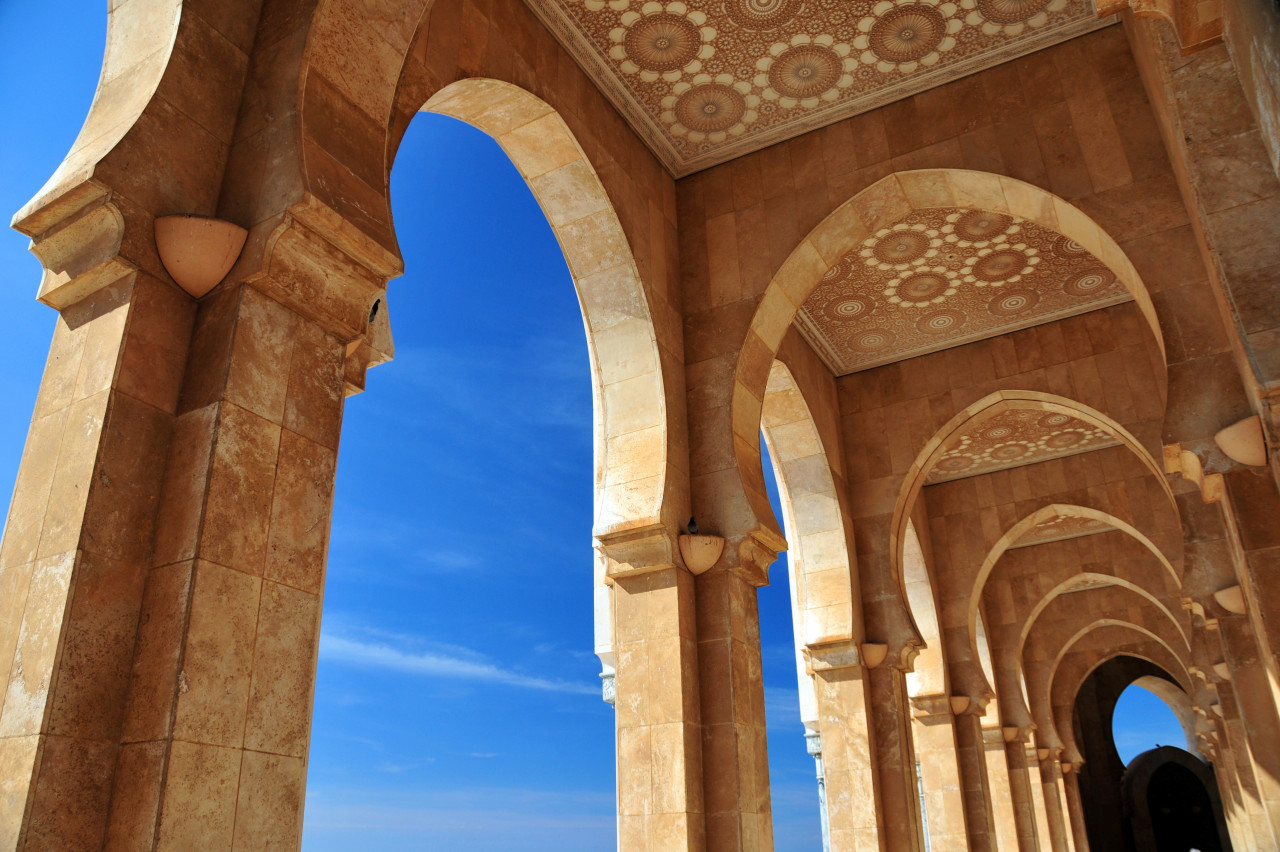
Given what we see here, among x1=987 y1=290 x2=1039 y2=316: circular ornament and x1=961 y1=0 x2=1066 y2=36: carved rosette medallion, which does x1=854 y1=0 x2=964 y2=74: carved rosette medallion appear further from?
x1=987 y1=290 x2=1039 y2=316: circular ornament

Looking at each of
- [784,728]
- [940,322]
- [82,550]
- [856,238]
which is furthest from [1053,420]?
[784,728]

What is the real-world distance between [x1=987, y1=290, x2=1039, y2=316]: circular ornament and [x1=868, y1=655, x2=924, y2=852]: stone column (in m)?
4.68

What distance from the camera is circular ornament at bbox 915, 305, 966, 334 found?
12.3m

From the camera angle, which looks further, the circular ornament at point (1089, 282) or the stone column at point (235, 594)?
the circular ornament at point (1089, 282)

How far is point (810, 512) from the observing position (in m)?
11.9

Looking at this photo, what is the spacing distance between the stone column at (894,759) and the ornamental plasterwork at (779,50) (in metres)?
6.34

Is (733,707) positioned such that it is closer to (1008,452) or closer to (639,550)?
(639,550)

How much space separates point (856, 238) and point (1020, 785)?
45.2 feet

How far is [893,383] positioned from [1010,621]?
7859 mm

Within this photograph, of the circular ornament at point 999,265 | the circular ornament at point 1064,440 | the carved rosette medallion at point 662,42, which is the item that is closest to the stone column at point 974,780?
the circular ornament at point 1064,440

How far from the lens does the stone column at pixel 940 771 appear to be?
13.8 m

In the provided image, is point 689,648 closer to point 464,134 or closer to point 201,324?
point 201,324

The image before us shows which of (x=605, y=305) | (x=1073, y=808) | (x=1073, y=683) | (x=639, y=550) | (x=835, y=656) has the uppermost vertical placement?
(x=605, y=305)

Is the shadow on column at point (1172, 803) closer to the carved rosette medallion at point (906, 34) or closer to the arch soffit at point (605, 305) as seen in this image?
the carved rosette medallion at point (906, 34)
